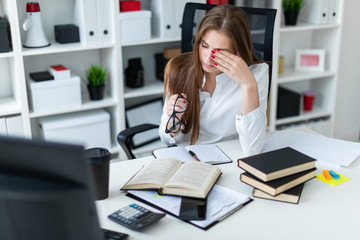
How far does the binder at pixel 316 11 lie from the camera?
3.24 m

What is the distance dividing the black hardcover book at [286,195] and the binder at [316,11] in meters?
2.18

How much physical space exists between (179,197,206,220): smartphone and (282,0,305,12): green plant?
2.28 metres

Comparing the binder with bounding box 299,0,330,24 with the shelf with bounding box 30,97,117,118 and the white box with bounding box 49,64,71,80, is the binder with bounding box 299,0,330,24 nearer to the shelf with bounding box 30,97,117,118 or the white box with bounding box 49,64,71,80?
the shelf with bounding box 30,97,117,118

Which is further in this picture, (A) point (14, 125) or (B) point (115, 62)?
(B) point (115, 62)

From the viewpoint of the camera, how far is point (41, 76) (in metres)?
2.72

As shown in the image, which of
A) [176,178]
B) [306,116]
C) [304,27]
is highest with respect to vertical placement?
[304,27]

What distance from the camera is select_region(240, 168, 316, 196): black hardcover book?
1.38 metres

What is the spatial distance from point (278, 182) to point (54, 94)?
5.72 feet

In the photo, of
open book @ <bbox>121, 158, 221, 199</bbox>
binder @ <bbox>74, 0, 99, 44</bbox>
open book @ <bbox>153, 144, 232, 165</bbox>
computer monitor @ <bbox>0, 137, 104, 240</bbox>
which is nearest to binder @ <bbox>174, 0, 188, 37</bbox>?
binder @ <bbox>74, 0, 99, 44</bbox>

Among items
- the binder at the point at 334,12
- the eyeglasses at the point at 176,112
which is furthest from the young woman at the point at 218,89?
the binder at the point at 334,12

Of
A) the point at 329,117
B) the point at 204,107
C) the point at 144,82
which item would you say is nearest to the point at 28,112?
the point at 144,82

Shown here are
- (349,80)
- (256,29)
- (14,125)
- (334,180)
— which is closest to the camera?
(334,180)

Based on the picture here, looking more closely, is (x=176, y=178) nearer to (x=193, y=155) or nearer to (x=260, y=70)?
(x=193, y=155)

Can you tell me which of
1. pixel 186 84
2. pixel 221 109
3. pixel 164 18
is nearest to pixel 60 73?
pixel 164 18
